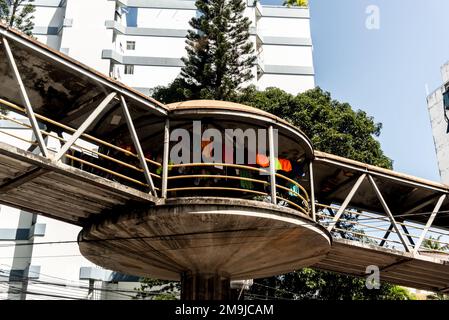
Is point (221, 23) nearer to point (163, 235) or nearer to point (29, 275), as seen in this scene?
point (29, 275)

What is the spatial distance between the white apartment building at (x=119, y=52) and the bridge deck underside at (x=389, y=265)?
20.1m

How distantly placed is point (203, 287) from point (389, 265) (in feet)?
24.2

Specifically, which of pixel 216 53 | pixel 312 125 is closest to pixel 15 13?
pixel 216 53

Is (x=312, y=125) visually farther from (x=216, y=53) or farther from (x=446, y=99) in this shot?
(x=446, y=99)

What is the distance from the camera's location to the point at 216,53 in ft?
119

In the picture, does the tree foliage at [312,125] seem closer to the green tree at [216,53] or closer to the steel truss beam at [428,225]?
the green tree at [216,53]

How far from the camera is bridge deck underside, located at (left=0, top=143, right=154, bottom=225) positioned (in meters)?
11.3

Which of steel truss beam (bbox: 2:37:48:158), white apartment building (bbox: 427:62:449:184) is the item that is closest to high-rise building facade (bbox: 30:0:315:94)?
white apartment building (bbox: 427:62:449:184)

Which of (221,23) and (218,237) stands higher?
(221,23)

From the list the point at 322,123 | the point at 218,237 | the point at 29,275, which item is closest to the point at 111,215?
the point at 218,237

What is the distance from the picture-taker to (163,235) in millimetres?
13977

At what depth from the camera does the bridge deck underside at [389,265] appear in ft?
57.3

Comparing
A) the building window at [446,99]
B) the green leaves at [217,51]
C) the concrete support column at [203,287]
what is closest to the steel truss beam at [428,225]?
the concrete support column at [203,287]

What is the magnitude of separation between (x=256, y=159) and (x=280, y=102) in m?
18.5
